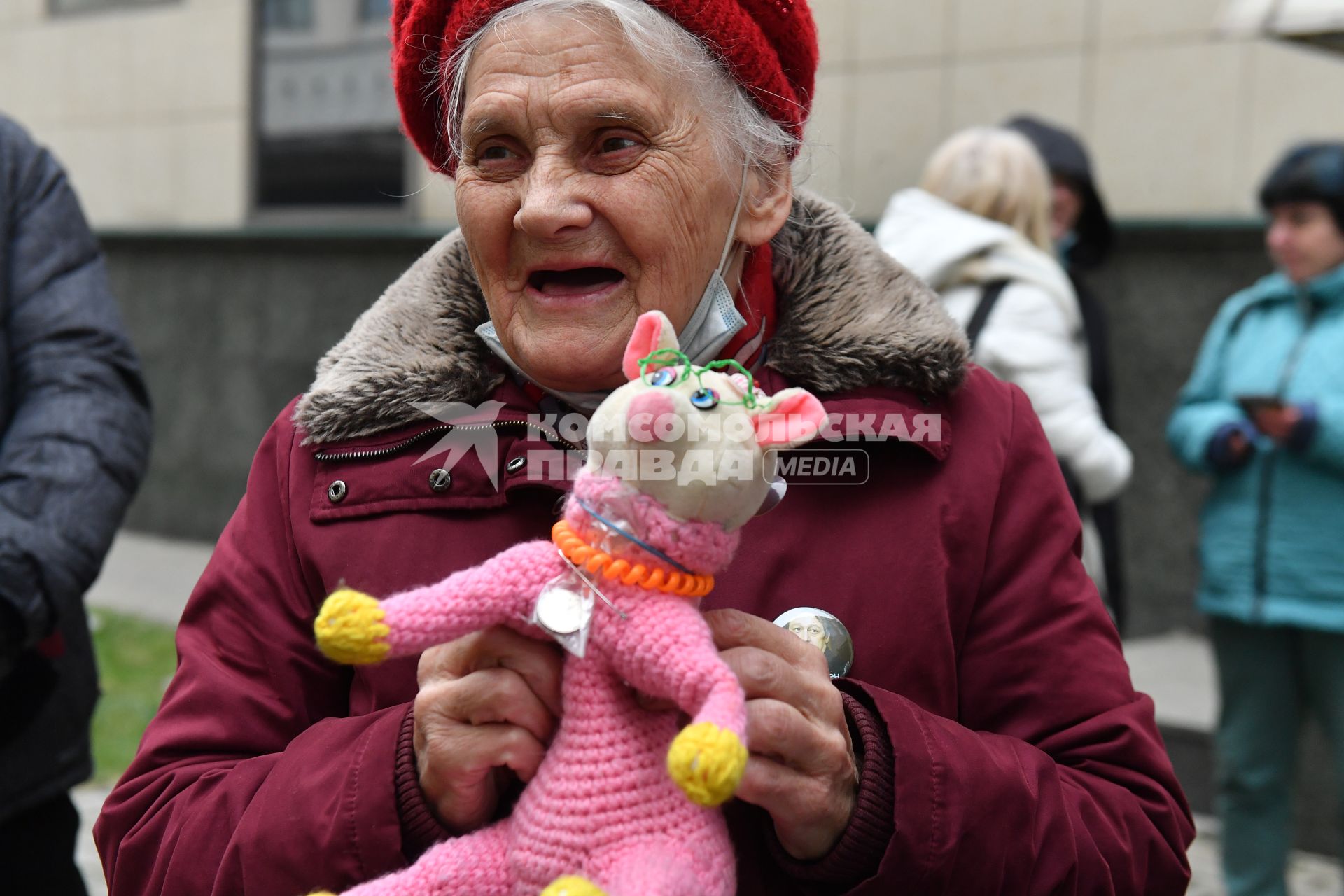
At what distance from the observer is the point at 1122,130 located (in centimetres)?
703

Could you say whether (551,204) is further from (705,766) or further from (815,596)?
(705,766)

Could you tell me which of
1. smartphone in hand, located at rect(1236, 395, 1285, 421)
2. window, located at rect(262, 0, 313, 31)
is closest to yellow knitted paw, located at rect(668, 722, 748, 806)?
smartphone in hand, located at rect(1236, 395, 1285, 421)

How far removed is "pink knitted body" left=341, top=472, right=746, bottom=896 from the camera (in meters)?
1.43

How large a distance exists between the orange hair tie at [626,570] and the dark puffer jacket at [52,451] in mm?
1499

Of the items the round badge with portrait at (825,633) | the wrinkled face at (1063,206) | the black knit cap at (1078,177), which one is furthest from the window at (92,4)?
the round badge with portrait at (825,633)

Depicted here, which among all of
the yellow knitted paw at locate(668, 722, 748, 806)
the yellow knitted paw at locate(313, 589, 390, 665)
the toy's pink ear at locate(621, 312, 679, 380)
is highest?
the toy's pink ear at locate(621, 312, 679, 380)

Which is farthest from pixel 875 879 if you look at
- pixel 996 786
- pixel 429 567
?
pixel 429 567

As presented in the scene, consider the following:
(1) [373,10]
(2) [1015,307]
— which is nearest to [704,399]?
(2) [1015,307]

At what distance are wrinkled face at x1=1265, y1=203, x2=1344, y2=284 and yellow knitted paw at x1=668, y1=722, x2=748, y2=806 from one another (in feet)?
12.9

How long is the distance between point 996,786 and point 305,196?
30.6 ft

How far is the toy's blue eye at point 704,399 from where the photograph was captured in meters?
1.46

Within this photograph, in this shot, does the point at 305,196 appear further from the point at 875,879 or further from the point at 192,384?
the point at 875,879

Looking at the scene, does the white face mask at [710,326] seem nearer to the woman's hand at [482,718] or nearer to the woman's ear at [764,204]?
the woman's ear at [764,204]

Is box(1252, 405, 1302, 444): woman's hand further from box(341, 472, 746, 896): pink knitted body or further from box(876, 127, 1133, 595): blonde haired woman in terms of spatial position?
box(341, 472, 746, 896): pink knitted body
